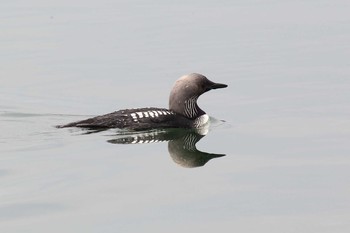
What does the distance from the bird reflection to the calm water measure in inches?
2.2

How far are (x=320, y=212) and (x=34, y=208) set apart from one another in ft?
8.18

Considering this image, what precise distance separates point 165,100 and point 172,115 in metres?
1.57

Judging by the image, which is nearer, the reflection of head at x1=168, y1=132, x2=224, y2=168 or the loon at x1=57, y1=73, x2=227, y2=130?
the reflection of head at x1=168, y1=132, x2=224, y2=168

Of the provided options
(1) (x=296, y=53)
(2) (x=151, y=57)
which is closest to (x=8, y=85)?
(2) (x=151, y=57)

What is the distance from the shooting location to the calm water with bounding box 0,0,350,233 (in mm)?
10703

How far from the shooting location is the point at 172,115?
14.7m

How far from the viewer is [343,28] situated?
20.8 metres

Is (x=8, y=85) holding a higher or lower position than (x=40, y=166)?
higher

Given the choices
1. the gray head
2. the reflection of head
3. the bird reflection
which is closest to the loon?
the gray head

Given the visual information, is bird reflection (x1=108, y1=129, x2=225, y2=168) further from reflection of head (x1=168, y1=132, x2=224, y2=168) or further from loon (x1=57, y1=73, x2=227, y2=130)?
loon (x1=57, y1=73, x2=227, y2=130)

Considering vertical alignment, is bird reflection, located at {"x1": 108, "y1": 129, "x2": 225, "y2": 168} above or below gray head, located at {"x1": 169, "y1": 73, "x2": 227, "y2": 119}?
below

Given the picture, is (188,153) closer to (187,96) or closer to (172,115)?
(172,115)

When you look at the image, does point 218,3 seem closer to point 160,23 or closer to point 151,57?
point 160,23

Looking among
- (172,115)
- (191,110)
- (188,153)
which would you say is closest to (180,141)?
(172,115)
